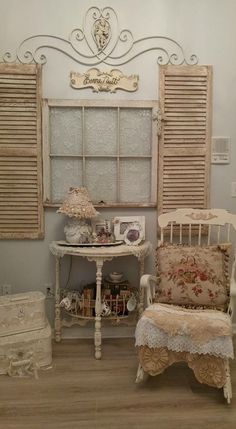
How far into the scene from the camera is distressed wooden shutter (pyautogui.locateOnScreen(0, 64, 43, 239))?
9.73ft

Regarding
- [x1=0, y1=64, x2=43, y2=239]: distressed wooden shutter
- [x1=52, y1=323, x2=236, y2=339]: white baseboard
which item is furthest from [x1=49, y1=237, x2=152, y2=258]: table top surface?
[x1=52, y1=323, x2=236, y2=339]: white baseboard

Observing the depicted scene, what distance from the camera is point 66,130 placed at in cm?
305

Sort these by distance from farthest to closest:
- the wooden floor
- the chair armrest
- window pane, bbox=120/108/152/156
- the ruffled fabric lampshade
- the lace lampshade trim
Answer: window pane, bbox=120/108/152/156 < the ruffled fabric lampshade < the chair armrest < the lace lampshade trim < the wooden floor

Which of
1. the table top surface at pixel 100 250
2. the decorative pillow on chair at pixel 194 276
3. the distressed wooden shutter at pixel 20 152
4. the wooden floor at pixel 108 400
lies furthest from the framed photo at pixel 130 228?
the wooden floor at pixel 108 400

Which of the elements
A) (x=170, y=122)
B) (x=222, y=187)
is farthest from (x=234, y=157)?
(x=170, y=122)

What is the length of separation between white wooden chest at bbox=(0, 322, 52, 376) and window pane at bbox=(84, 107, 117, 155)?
4.48 feet

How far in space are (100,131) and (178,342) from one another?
1.63m

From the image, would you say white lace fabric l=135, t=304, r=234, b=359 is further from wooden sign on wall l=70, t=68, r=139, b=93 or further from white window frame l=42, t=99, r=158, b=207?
wooden sign on wall l=70, t=68, r=139, b=93

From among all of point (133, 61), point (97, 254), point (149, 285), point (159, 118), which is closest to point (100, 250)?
point (97, 254)

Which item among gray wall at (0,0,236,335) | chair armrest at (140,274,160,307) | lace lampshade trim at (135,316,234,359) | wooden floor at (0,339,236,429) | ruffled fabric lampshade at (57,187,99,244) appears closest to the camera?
wooden floor at (0,339,236,429)

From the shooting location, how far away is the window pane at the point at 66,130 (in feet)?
9.98

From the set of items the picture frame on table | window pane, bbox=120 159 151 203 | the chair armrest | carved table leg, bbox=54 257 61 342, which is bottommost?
carved table leg, bbox=54 257 61 342

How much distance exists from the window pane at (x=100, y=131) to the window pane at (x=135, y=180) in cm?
16

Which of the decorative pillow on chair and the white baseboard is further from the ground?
the decorative pillow on chair
